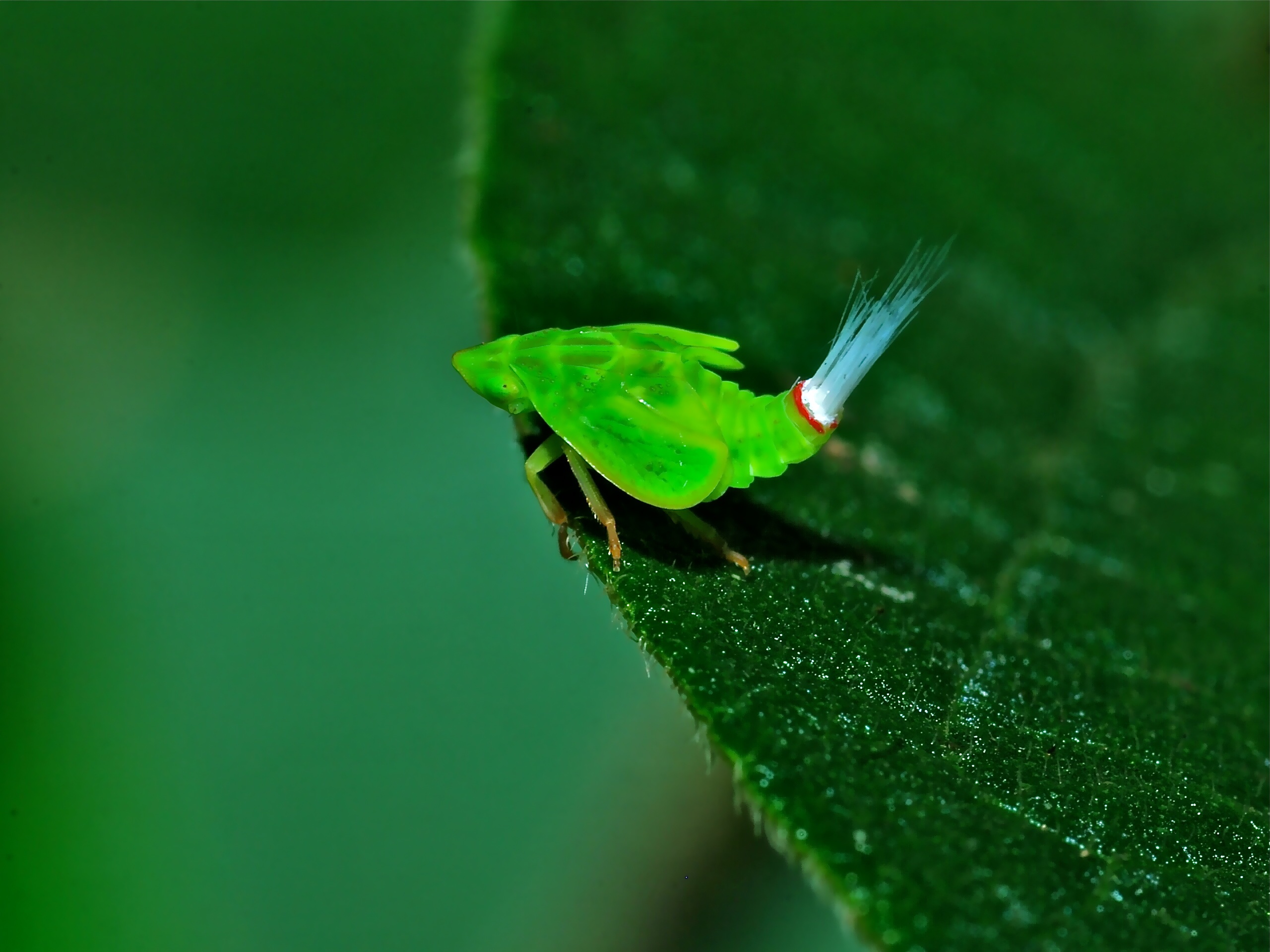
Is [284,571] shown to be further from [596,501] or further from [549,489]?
[596,501]

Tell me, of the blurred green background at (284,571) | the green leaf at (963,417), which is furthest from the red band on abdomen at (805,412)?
the blurred green background at (284,571)

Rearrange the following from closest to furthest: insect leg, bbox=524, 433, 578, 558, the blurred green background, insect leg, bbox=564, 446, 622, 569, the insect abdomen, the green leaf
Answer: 1. the green leaf
2. insect leg, bbox=564, 446, 622, 569
3. insect leg, bbox=524, 433, 578, 558
4. the insect abdomen
5. the blurred green background

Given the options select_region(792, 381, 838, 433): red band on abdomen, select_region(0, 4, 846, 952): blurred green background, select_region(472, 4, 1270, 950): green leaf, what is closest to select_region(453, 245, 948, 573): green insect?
select_region(792, 381, 838, 433): red band on abdomen

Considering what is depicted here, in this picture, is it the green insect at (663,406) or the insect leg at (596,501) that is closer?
the insect leg at (596,501)

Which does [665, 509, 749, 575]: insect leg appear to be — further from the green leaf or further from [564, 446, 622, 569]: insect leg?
[564, 446, 622, 569]: insect leg

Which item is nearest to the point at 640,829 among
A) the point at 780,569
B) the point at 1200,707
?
the point at 780,569

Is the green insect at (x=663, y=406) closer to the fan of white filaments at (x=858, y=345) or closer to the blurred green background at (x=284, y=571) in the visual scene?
the fan of white filaments at (x=858, y=345)

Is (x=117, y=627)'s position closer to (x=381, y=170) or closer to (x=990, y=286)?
(x=381, y=170)
